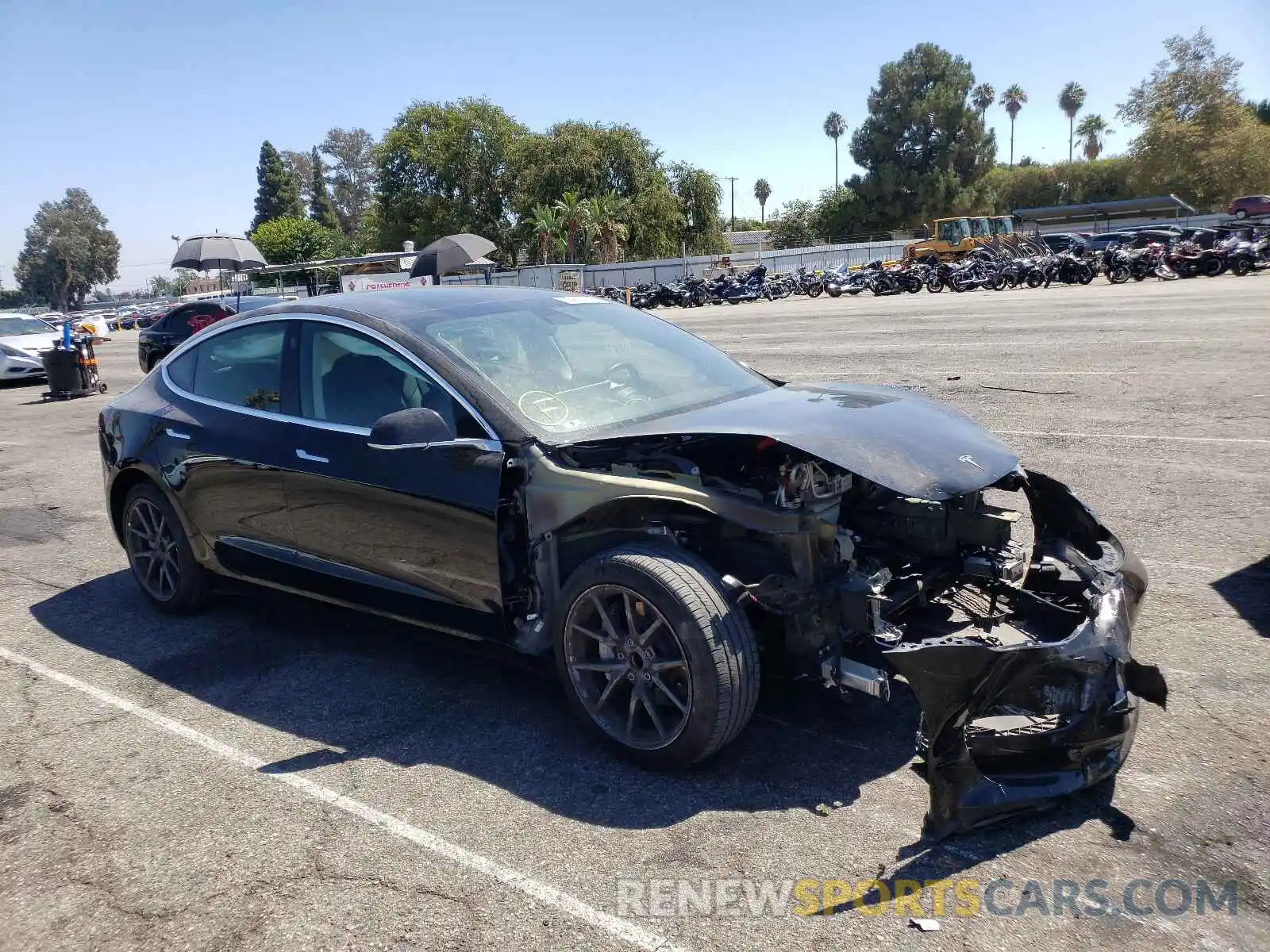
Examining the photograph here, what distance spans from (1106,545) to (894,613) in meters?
0.94

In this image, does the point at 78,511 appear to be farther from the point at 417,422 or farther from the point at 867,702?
the point at 867,702

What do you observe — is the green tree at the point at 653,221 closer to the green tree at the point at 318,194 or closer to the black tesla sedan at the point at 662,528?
the black tesla sedan at the point at 662,528

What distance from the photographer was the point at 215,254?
80.3ft

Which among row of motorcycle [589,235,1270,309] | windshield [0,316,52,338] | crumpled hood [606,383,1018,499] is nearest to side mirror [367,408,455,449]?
crumpled hood [606,383,1018,499]

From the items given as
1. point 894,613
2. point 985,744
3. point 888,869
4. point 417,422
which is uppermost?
point 417,422

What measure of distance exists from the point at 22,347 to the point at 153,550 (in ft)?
58.9

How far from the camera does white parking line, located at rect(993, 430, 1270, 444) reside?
792 centimetres

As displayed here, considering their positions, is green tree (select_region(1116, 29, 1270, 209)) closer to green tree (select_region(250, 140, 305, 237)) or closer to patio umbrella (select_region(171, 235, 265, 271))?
patio umbrella (select_region(171, 235, 265, 271))

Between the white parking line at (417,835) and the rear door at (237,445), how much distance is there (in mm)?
823

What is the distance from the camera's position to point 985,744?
2.95 metres

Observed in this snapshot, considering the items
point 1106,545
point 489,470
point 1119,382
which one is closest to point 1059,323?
point 1119,382

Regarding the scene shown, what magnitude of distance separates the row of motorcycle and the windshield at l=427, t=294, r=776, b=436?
2060 centimetres

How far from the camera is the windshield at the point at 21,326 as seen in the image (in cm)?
2101

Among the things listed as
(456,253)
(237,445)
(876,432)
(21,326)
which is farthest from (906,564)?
(456,253)
